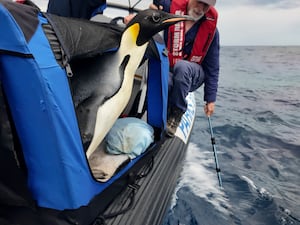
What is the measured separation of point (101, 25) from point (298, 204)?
2.34m

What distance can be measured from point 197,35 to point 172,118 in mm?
861

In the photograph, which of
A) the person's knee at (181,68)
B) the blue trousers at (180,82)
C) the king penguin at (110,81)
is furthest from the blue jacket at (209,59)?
the king penguin at (110,81)

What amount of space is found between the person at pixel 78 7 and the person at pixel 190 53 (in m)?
0.54

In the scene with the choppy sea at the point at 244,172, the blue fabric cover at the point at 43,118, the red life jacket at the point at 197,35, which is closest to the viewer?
the blue fabric cover at the point at 43,118

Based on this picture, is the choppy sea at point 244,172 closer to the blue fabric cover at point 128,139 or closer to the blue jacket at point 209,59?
the blue fabric cover at point 128,139

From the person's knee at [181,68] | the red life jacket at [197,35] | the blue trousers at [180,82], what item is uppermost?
the red life jacket at [197,35]

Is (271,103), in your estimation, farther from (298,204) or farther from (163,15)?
(163,15)

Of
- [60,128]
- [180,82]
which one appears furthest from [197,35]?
[60,128]

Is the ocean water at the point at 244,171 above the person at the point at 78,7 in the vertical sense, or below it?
below

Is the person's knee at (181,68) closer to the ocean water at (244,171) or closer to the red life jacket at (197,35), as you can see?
the red life jacket at (197,35)

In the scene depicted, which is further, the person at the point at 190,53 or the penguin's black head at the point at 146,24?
the person at the point at 190,53

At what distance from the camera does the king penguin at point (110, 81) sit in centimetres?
A: 143

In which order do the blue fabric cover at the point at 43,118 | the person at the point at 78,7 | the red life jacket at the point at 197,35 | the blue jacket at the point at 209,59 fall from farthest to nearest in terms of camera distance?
1. the blue jacket at the point at 209,59
2. the red life jacket at the point at 197,35
3. the person at the point at 78,7
4. the blue fabric cover at the point at 43,118

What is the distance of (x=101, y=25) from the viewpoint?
165 centimetres
